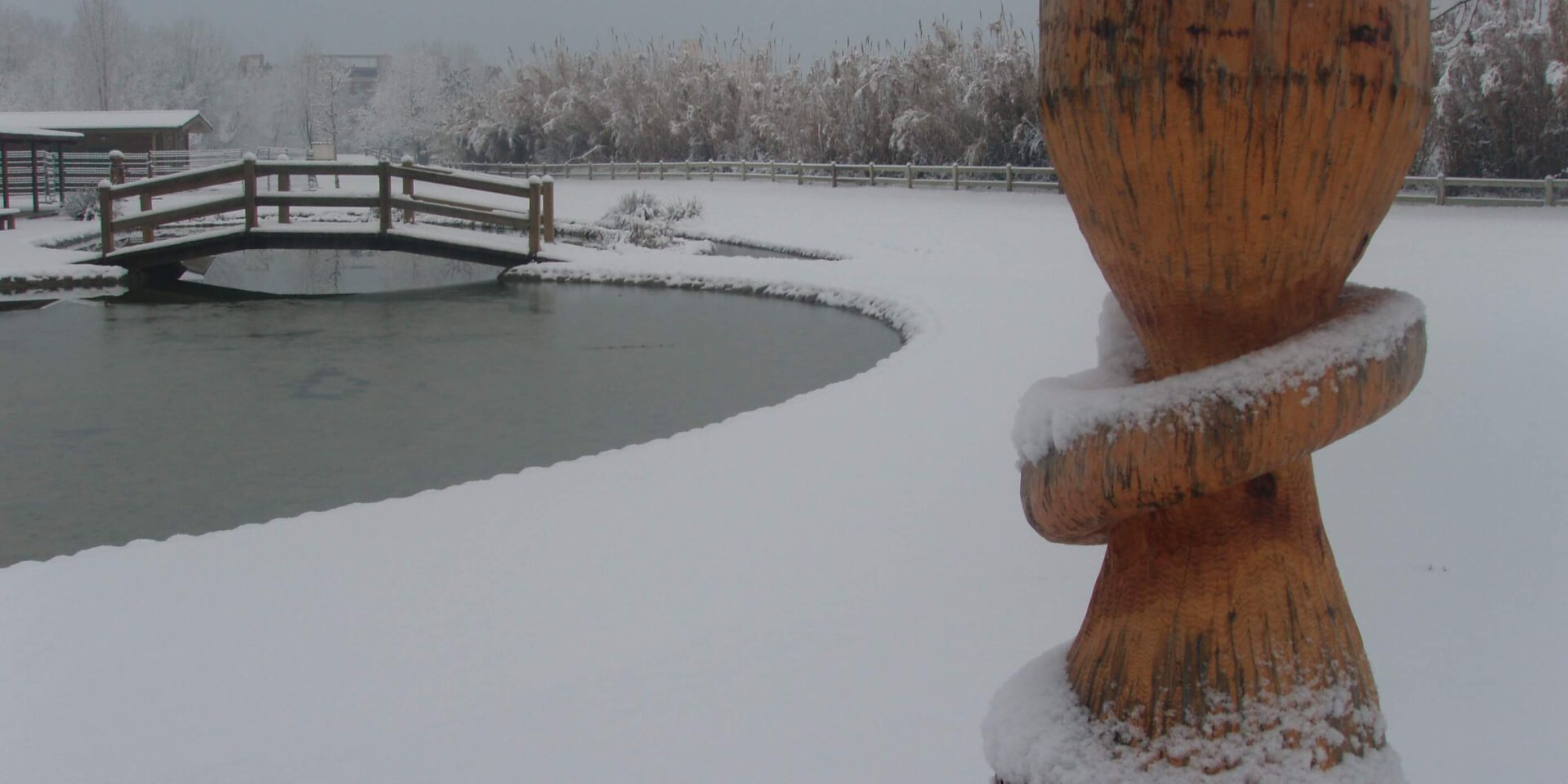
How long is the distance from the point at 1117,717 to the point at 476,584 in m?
3.18

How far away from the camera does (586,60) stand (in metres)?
45.5

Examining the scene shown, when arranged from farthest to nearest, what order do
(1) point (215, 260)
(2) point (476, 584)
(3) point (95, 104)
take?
(3) point (95, 104) → (1) point (215, 260) → (2) point (476, 584)

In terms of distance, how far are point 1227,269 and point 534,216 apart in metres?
15.4

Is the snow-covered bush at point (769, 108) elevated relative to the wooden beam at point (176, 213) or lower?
elevated

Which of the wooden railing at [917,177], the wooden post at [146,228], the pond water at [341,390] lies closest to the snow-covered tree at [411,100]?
the wooden railing at [917,177]

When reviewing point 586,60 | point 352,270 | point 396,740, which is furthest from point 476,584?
point 586,60

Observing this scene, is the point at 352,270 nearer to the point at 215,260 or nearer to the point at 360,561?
the point at 215,260

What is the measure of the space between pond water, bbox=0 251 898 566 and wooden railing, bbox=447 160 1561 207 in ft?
23.0

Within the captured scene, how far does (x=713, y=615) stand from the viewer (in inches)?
147

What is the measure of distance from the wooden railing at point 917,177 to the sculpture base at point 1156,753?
15.0m

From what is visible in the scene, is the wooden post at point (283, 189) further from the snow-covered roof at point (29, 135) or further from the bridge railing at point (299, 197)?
the snow-covered roof at point (29, 135)

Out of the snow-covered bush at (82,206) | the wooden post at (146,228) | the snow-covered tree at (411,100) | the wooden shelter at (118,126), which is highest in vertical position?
the snow-covered tree at (411,100)

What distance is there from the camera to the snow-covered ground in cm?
288

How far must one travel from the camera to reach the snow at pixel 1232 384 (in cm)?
105
